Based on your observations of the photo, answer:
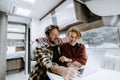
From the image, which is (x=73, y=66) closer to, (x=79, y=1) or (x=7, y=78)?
(x=79, y=1)

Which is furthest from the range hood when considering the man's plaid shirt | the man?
the man's plaid shirt

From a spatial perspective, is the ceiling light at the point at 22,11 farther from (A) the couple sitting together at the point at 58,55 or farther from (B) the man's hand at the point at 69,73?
(B) the man's hand at the point at 69,73

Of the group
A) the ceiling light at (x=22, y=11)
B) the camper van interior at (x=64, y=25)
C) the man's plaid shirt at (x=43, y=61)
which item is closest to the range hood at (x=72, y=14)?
the camper van interior at (x=64, y=25)

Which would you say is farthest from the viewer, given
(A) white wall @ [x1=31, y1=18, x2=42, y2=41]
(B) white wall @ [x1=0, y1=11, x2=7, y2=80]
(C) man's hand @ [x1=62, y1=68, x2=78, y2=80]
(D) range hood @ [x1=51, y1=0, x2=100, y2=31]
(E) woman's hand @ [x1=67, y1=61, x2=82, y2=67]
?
(B) white wall @ [x1=0, y1=11, x2=7, y2=80]

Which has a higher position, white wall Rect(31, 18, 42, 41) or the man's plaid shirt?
white wall Rect(31, 18, 42, 41)

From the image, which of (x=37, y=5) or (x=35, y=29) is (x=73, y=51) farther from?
(x=37, y=5)

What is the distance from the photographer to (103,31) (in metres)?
0.95

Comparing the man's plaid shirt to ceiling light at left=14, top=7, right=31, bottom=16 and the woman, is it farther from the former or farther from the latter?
ceiling light at left=14, top=7, right=31, bottom=16

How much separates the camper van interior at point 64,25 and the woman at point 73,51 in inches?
2.0

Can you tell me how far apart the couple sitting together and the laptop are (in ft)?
0.16

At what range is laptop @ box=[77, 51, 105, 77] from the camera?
0.86m

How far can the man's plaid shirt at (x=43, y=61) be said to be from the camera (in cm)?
100

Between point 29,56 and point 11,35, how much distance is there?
404mm

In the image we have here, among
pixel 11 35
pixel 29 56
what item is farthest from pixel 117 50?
pixel 11 35
